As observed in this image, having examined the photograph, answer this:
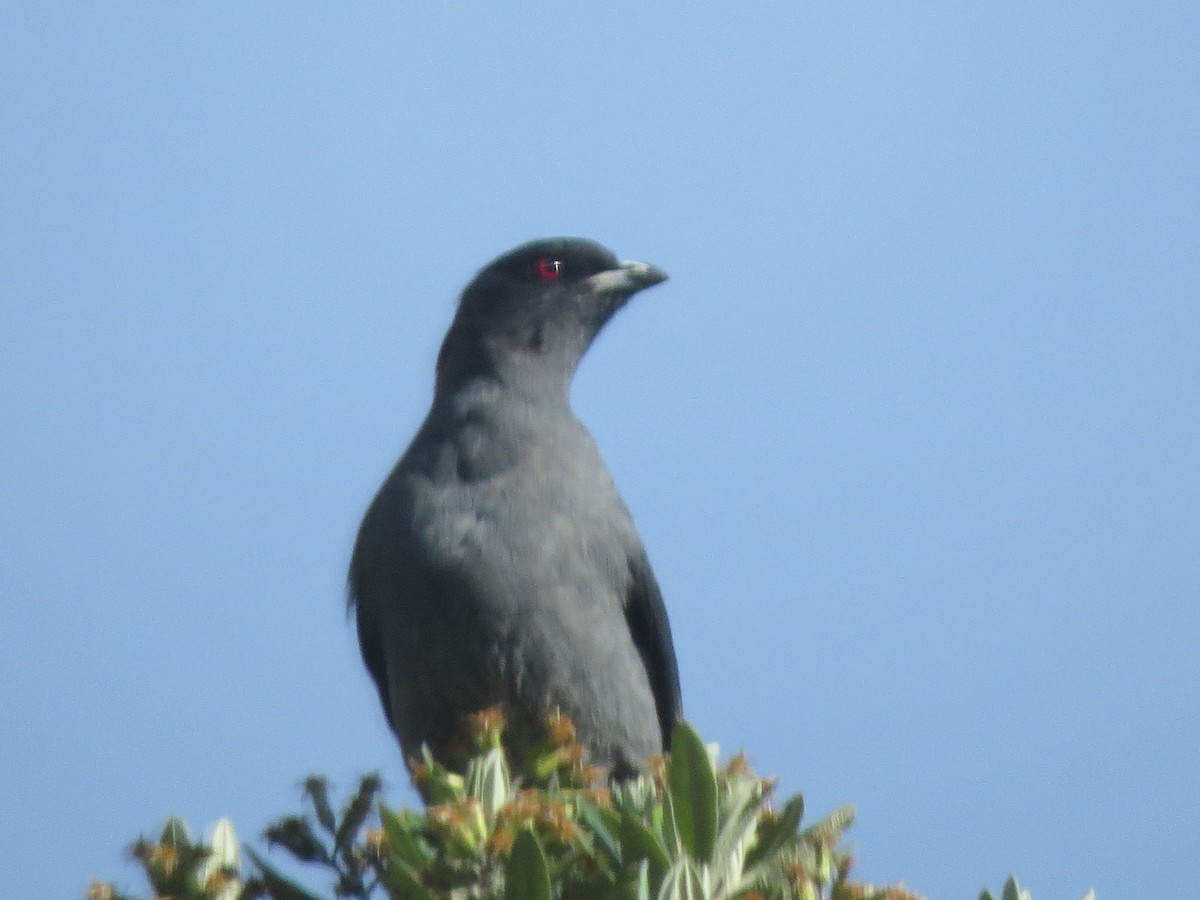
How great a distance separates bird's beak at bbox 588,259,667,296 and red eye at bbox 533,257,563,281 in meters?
0.14

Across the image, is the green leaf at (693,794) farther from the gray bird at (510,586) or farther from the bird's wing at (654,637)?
the bird's wing at (654,637)

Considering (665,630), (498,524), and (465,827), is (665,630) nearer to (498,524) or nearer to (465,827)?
(498,524)

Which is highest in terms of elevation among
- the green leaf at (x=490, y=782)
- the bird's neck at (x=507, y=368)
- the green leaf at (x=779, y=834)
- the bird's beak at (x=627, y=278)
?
the bird's beak at (x=627, y=278)

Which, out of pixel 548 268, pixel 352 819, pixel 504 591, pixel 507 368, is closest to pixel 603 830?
pixel 352 819

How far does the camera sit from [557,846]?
3.79 m

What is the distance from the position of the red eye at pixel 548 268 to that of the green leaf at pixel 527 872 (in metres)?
4.58

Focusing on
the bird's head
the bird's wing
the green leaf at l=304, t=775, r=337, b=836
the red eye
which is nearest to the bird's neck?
the bird's head

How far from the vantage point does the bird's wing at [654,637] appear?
23.1ft

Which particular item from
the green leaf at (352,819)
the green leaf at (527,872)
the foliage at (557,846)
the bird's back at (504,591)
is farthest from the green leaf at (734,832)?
the bird's back at (504,591)

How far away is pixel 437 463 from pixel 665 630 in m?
1.16

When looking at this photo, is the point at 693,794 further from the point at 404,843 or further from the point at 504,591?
the point at 504,591

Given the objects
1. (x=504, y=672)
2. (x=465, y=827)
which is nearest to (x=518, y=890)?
(x=465, y=827)

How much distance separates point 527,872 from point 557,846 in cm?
30

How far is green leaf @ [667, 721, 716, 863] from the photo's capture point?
3713 millimetres
